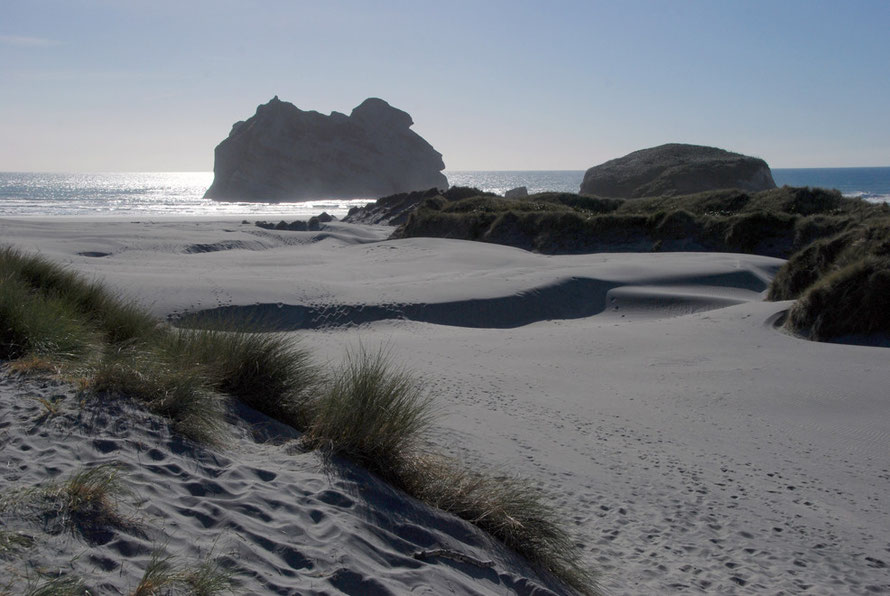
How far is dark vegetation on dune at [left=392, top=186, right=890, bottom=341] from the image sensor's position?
1069 centimetres

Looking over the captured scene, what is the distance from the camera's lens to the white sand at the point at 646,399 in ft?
14.4

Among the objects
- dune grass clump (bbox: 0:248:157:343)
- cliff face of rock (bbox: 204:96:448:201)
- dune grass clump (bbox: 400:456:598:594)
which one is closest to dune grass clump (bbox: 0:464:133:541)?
dune grass clump (bbox: 400:456:598:594)

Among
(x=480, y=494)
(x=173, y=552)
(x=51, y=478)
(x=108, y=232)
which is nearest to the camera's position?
(x=173, y=552)

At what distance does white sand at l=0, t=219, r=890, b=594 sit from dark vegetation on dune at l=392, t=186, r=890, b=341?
3.35 feet

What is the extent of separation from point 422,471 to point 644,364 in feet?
19.6

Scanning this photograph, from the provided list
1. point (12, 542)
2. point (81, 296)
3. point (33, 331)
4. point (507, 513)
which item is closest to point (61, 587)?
point (12, 542)

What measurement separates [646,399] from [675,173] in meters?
42.3

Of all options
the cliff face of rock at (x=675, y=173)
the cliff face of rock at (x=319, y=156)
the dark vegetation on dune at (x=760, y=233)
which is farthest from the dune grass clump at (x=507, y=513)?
the cliff face of rock at (x=319, y=156)

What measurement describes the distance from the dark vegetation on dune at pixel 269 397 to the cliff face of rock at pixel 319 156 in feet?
304

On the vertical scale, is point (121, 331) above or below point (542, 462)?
above

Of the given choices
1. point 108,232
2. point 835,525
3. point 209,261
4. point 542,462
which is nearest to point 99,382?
point 542,462

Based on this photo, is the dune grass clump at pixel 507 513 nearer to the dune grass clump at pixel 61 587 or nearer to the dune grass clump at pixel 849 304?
the dune grass clump at pixel 61 587

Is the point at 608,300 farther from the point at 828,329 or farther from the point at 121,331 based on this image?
the point at 121,331

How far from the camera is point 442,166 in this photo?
11719 centimetres
